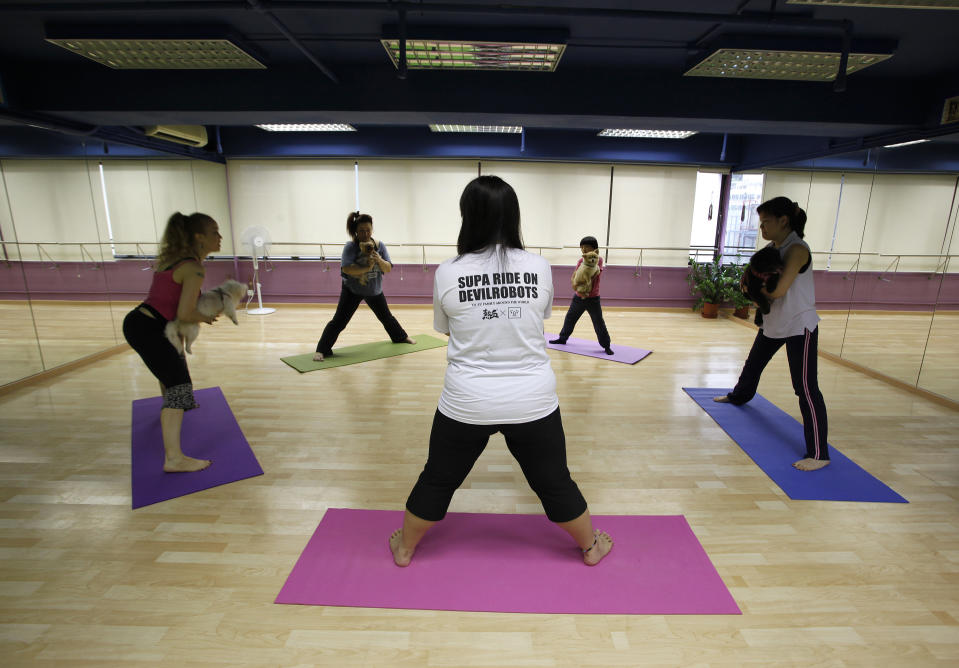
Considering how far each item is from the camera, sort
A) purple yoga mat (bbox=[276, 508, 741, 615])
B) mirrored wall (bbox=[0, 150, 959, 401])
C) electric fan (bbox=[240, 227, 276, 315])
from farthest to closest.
Result: 1. electric fan (bbox=[240, 227, 276, 315])
2. mirrored wall (bbox=[0, 150, 959, 401])
3. purple yoga mat (bbox=[276, 508, 741, 615])

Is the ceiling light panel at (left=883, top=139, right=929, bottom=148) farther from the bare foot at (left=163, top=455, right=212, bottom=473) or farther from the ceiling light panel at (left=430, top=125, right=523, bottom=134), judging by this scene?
the bare foot at (left=163, top=455, right=212, bottom=473)

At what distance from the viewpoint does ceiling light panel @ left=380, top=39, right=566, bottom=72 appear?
3135mm

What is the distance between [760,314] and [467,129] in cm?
511

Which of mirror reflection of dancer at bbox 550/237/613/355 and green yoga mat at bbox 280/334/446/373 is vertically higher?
mirror reflection of dancer at bbox 550/237/613/355

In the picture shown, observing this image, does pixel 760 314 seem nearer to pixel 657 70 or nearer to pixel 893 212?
pixel 657 70

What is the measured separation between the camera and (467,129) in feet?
22.3

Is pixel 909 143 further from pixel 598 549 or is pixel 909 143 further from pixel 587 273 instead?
pixel 598 549

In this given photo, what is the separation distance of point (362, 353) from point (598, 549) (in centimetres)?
366

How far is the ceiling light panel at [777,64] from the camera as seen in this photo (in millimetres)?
3156

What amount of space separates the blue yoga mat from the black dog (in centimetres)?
88

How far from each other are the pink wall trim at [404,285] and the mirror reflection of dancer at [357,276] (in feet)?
6.26

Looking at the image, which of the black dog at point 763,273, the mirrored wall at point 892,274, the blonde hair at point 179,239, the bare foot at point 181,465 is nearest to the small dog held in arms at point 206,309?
the blonde hair at point 179,239

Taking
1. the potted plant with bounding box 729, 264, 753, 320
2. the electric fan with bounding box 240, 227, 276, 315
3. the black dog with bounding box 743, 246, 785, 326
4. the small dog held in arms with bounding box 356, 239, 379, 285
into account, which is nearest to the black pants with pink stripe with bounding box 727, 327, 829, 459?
the black dog with bounding box 743, 246, 785, 326

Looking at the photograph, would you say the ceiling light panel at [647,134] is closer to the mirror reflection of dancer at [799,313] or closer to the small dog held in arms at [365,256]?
the small dog held in arms at [365,256]
